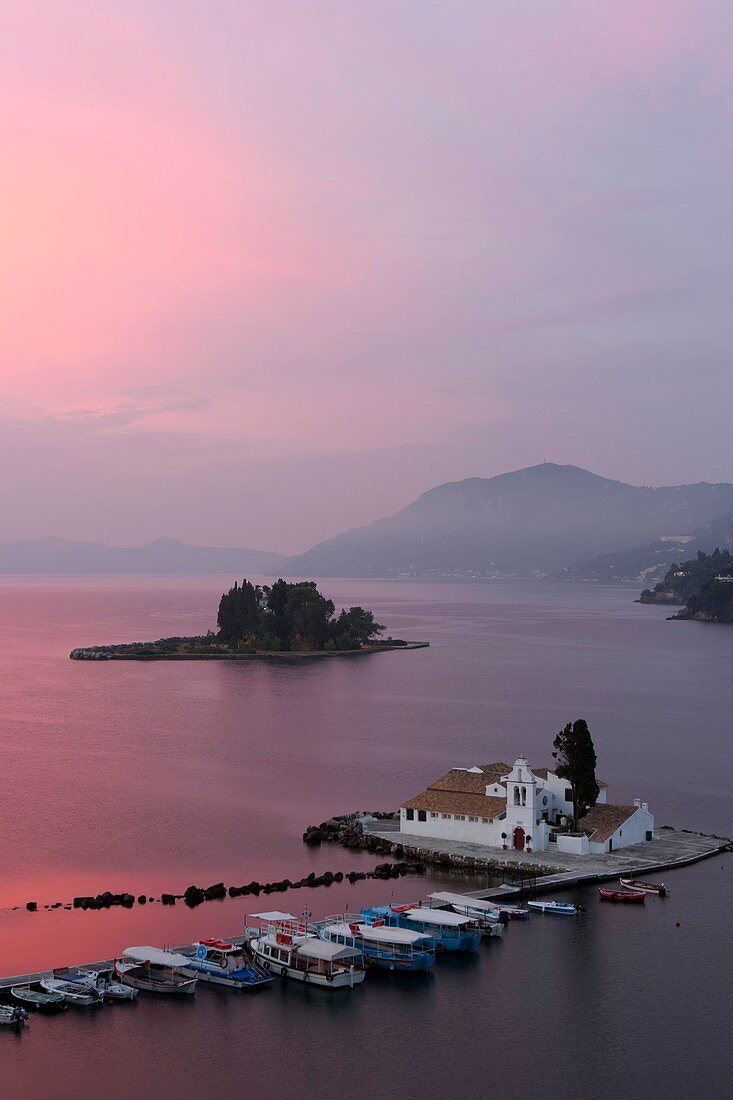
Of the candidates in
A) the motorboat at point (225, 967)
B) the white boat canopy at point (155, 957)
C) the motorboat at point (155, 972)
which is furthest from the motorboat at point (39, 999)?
the motorboat at point (225, 967)

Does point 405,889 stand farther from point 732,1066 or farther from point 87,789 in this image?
point 87,789

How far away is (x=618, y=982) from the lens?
27016mm

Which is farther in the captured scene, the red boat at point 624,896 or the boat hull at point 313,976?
the red boat at point 624,896

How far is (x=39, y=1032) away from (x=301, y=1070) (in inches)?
204

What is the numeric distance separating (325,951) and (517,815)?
10711mm

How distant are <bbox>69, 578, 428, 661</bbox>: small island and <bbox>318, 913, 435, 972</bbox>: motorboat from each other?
262 ft

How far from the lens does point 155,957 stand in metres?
26.5

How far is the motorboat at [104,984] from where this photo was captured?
25.5 meters

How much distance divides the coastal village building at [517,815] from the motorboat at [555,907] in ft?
14.2

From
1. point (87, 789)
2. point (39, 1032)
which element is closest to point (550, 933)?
point (39, 1032)

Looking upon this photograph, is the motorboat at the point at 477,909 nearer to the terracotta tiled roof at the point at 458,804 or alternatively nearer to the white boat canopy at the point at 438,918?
the white boat canopy at the point at 438,918

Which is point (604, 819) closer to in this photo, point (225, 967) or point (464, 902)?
point (464, 902)

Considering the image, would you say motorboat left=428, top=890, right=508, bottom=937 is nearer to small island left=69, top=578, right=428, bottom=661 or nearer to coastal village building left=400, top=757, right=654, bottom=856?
coastal village building left=400, top=757, right=654, bottom=856

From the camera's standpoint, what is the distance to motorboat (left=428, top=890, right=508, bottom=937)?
29438 mm
